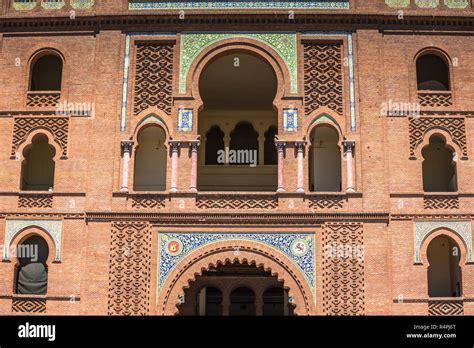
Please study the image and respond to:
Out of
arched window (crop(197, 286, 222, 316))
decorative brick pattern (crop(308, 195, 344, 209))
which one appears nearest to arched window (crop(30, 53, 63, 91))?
arched window (crop(197, 286, 222, 316))

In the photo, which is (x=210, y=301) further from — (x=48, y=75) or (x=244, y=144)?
(x=48, y=75)

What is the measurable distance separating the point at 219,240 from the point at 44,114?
5432mm

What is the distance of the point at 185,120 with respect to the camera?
22578mm

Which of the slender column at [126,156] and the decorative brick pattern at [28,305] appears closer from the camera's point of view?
the decorative brick pattern at [28,305]

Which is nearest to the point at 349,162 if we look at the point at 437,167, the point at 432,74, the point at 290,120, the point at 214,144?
the point at 290,120

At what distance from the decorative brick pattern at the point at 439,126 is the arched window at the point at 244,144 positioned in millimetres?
5706

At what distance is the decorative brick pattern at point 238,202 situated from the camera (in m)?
22.0

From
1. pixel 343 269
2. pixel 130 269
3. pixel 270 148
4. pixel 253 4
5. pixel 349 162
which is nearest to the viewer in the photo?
pixel 343 269

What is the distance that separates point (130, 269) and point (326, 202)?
493 centimetres

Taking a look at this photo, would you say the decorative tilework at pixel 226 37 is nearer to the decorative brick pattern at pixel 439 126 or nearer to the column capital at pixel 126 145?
the column capital at pixel 126 145

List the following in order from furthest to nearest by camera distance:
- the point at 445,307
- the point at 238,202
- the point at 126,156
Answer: the point at 126,156
the point at 238,202
the point at 445,307

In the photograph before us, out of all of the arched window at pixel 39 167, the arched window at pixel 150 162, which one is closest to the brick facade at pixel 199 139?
the arched window at pixel 39 167

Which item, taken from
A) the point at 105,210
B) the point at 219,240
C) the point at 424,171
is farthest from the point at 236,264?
the point at 424,171
